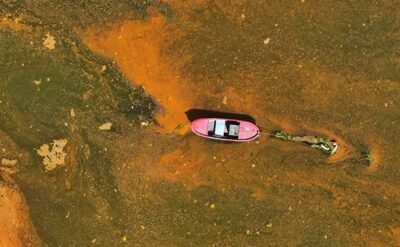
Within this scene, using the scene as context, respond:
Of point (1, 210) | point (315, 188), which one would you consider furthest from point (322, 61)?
point (1, 210)

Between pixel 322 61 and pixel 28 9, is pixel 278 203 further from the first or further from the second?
pixel 28 9

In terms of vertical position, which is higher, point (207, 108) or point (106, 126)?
point (207, 108)

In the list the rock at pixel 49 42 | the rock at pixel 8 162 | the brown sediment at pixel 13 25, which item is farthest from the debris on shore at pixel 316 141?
the brown sediment at pixel 13 25

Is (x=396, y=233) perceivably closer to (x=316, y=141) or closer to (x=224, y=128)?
(x=316, y=141)

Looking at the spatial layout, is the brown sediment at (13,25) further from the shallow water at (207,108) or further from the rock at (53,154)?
the rock at (53,154)

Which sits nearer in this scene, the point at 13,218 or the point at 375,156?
the point at 375,156

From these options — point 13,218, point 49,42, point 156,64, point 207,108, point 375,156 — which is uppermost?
point 49,42

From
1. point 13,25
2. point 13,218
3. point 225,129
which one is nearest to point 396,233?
point 225,129

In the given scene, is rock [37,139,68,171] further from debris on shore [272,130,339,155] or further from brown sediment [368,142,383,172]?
brown sediment [368,142,383,172]
